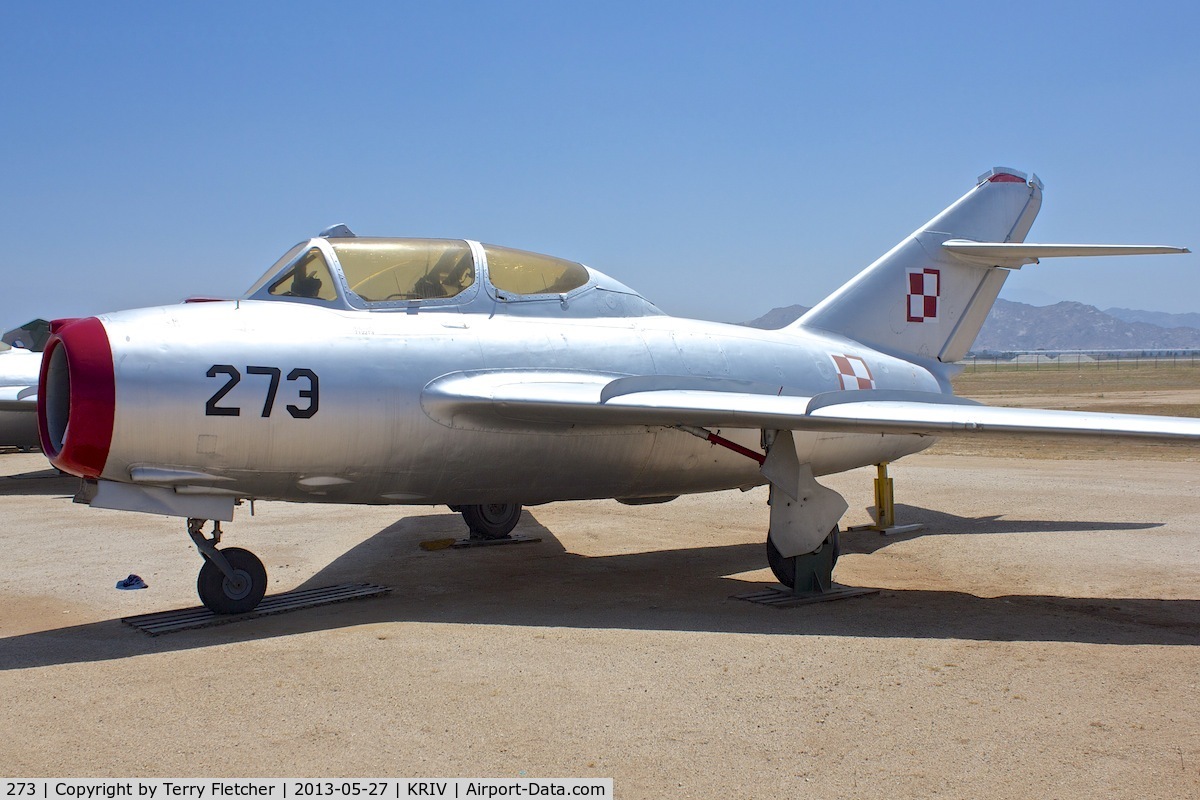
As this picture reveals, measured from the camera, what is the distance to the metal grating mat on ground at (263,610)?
7.37 m

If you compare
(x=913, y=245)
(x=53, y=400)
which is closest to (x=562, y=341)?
(x=53, y=400)

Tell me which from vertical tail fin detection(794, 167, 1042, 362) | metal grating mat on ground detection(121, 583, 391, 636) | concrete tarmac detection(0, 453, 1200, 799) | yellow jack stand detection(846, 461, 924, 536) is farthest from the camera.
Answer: yellow jack stand detection(846, 461, 924, 536)

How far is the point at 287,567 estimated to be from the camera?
10.1 metres

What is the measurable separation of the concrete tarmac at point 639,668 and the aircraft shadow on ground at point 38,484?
20.1ft

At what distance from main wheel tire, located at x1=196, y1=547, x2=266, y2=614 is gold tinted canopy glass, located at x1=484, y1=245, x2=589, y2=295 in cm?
318

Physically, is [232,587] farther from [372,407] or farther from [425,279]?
[425,279]

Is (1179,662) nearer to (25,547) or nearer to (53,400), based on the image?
(53,400)

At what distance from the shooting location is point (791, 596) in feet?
28.3

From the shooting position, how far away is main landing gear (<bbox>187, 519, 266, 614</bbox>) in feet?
25.2

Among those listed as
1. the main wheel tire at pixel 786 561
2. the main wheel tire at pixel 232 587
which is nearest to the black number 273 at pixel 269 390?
the main wheel tire at pixel 232 587

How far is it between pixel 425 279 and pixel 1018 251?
7.34 meters

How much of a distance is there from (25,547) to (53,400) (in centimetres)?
514

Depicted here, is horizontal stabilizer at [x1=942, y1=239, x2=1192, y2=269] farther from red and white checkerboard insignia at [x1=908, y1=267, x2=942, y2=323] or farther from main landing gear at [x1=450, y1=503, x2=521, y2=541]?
main landing gear at [x1=450, y1=503, x2=521, y2=541]

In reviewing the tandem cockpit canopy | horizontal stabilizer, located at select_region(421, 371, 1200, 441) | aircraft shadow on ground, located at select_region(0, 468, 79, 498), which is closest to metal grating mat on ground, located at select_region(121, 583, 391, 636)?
horizontal stabilizer, located at select_region(421, 371, 1200, 441)
